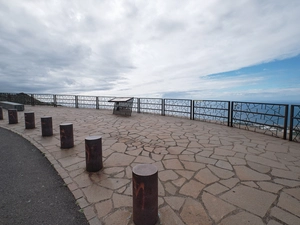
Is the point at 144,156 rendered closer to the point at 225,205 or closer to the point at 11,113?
the point at 225,205

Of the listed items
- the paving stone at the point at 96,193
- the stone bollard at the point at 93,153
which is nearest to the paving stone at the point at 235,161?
the paving stone at the point at 96,193

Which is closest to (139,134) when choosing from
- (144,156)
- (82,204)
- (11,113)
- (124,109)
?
(144,156)

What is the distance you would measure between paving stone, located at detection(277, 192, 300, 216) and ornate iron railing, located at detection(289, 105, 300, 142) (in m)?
3.97

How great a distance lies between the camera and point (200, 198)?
2.42 metres

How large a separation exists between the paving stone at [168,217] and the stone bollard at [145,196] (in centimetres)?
16

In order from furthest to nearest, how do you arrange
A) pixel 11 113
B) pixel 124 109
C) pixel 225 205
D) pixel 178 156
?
pixel 124 109
pixel 11 113
pixel 178 156
pixel 225 205

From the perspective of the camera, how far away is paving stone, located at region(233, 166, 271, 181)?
2955 mm

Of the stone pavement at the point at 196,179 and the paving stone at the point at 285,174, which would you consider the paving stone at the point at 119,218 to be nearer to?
the stone pavement at the point at 196,179

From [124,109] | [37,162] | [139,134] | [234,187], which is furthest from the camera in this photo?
[124,109]

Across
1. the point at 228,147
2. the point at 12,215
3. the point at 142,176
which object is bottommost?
the point at 12,215

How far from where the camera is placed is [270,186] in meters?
2.70

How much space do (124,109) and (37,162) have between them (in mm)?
7215

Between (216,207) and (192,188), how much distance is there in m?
A: 0.49

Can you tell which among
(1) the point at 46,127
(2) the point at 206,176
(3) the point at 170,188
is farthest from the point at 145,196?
(1) the point at 46,127
